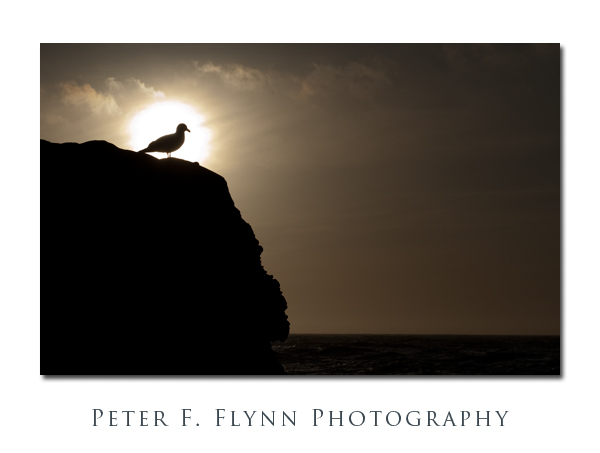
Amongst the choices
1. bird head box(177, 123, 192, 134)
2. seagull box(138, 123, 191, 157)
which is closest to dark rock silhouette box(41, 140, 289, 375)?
seagull box(138, 123, 191, 157)

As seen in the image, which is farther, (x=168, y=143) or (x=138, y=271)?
(x=168, y=143)

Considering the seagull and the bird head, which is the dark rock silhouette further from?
the bird head

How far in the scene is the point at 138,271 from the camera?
30.5 ft

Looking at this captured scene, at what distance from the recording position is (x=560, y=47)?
10008 mm

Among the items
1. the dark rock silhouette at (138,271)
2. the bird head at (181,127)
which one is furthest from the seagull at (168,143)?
Result: the dark rock silhouette at (138,271)

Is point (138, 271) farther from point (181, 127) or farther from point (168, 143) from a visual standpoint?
point (181, 127)

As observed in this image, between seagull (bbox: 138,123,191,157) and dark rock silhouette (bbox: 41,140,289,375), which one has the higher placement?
seagull (bbox: 138,123,191,157)

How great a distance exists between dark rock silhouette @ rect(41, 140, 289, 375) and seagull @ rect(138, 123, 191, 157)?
0.66ft

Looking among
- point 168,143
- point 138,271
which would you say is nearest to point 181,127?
point 168,143

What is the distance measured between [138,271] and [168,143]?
258cm

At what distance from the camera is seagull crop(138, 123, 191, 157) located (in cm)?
1041

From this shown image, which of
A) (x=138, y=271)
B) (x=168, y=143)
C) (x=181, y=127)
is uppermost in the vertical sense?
(x=181, y=127)

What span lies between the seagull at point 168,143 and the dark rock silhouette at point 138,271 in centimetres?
20
